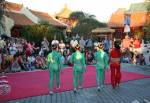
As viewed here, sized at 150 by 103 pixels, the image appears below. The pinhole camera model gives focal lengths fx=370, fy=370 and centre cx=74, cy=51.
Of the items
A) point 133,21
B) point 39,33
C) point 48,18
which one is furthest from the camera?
point 133,21

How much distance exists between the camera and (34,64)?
838 inches

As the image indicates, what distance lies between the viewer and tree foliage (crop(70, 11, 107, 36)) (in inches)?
1975

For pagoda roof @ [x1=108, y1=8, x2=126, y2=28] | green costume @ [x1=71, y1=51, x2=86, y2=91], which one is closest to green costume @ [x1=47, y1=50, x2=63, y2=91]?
green costume @ [x1=71, y1=51, x2=86, y2=91]

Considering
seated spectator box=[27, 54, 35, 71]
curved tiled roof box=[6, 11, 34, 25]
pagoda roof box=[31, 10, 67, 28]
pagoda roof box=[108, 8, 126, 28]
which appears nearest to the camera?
seated spectator box=[27, 54, 35, 71]

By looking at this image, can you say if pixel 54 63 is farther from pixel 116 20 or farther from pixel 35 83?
pixel 116 20

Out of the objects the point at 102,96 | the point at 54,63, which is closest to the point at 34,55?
the point at 54,63

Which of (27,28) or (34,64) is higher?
(27,28)

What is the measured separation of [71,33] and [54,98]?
39.8 meters

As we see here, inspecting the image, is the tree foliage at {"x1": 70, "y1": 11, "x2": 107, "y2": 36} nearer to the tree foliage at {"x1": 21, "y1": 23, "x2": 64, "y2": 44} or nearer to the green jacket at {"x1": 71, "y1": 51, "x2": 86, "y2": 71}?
the tree foliage at {"x1": 21, "y1": 23, "x2": 64, "y2": 44}

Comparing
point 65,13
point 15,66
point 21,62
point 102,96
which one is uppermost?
point 65,13

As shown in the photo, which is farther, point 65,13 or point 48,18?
point 65,13

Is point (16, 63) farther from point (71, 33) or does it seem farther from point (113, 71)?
point (71, 33)

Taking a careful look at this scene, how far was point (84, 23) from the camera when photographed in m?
52.2

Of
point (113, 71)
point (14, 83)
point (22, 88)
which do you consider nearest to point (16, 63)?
point (14, 83)
